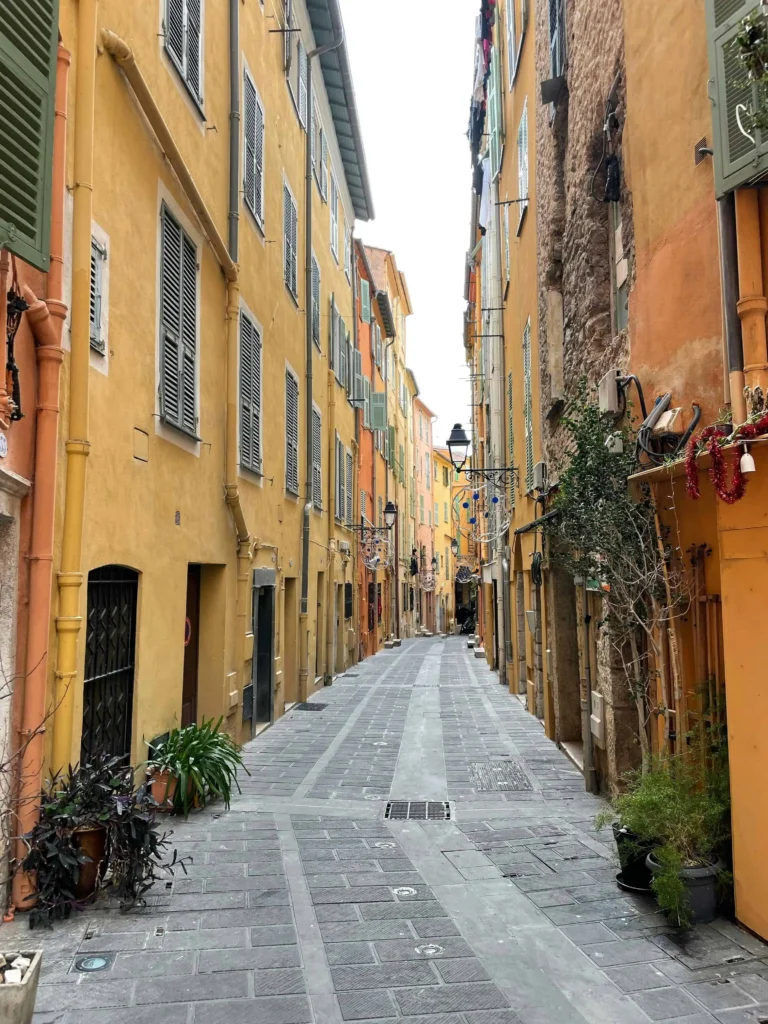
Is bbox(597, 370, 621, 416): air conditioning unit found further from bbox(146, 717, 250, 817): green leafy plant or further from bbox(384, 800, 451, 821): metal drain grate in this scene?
bbox(146, 717, 250, 817): green leafy plant

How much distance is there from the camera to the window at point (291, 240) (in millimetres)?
13416

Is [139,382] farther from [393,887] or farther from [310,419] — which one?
[310,419]

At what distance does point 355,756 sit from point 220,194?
6910mm

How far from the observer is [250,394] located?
10711 mm

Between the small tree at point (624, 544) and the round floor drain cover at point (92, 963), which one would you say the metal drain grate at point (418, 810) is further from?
the round floor drain cover at point (92, 963)

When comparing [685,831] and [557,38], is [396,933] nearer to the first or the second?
[685,831]

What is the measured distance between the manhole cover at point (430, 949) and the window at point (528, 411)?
8.22 meters

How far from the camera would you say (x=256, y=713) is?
11.6 meters

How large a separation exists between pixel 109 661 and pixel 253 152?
7828 mm

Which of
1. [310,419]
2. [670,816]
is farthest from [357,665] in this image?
[670,816]

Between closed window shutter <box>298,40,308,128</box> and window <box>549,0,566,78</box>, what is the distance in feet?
21.7

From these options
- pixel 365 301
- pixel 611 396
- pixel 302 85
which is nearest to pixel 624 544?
pixel 611 396

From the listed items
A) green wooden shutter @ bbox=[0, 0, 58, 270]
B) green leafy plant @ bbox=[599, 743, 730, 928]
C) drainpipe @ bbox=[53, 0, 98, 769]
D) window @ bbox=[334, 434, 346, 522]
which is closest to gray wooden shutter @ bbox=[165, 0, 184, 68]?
drainpipe @ bbox=[53, 0, 98, 769]

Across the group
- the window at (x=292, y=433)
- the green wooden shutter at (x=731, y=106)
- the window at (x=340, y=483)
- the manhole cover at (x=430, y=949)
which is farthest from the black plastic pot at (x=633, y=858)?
the window at (x=340, y=483)
